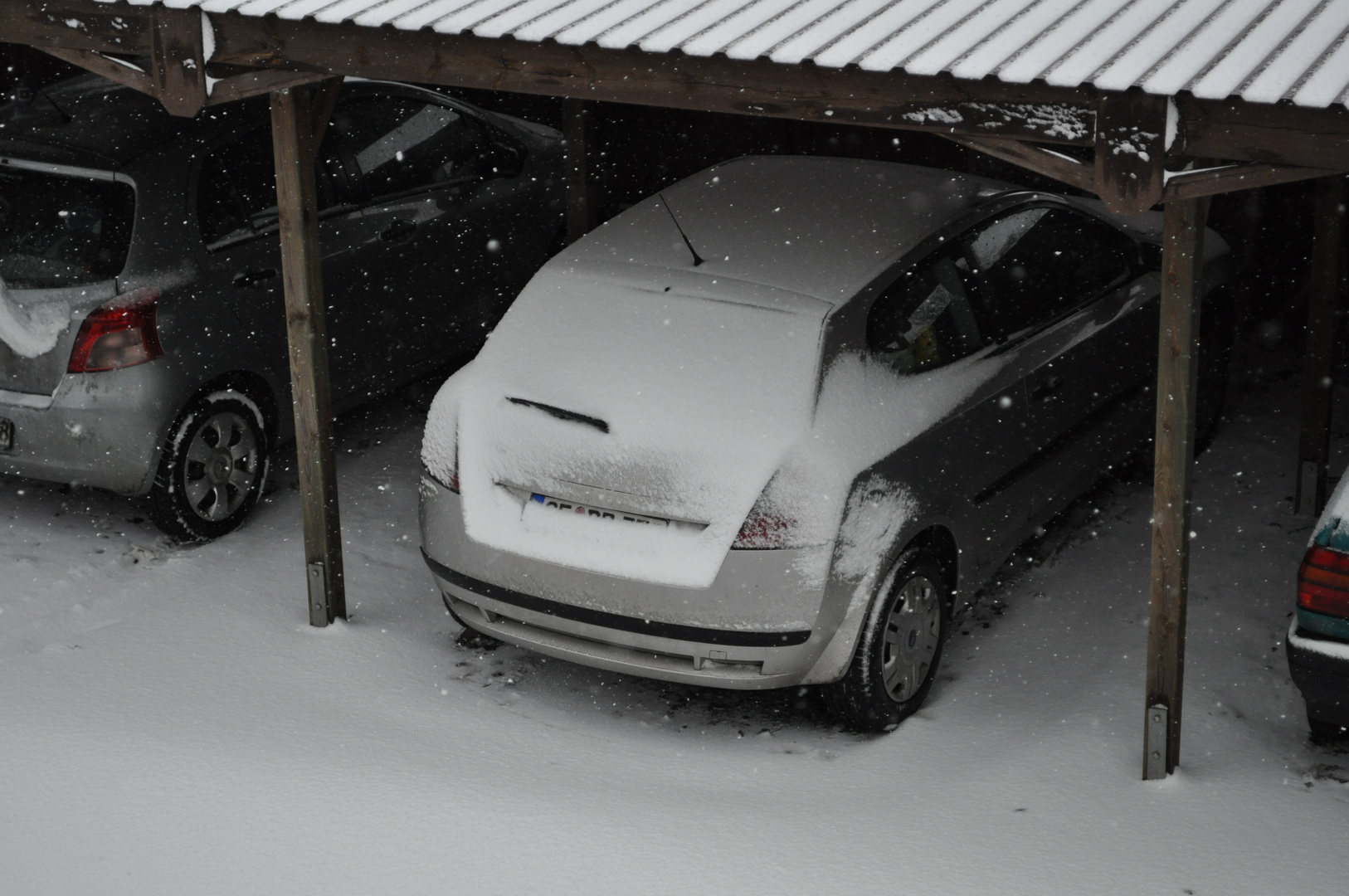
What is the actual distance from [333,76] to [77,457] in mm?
1983

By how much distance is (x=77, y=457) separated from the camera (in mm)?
6180

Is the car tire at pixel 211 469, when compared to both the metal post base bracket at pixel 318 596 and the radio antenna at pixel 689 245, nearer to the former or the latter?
the metal post base bracket at pixel 318 596

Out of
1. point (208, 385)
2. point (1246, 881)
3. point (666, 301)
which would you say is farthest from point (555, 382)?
point (1246, 881)

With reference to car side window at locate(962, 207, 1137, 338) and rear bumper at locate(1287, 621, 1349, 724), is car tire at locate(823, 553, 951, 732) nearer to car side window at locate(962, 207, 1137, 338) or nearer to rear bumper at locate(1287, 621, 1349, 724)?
car side window at locate(962, 207, 1137, 338)

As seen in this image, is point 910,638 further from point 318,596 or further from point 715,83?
point 318,596

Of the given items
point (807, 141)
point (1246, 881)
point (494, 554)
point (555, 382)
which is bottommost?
point (1246, 881)

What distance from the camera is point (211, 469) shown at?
6.55 metres

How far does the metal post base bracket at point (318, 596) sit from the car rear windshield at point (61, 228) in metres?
1.50

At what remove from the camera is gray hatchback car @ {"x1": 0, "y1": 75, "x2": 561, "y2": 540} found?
6145 millimetres

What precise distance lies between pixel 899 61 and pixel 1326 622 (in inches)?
85.1

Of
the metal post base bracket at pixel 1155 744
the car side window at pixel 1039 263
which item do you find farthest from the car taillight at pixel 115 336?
the metal post base bracket at pixel 1155 744

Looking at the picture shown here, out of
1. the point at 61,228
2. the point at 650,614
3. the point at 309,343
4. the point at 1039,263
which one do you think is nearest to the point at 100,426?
the point at 61,228

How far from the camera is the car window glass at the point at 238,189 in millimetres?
6496

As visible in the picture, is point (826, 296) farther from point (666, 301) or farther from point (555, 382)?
point (555, 382)
